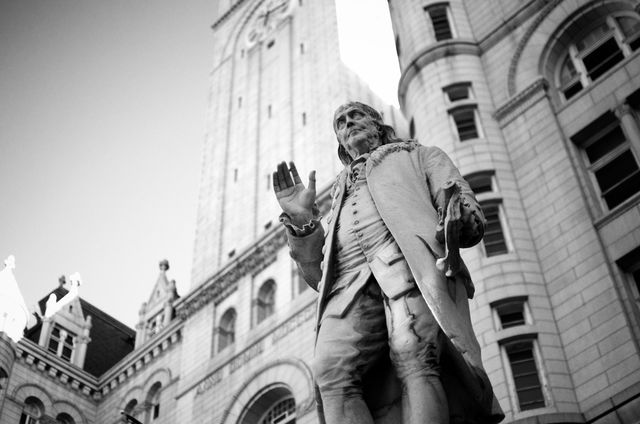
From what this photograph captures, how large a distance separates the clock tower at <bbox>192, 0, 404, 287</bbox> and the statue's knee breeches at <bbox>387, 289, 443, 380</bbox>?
2707cm

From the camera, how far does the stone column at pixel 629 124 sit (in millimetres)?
21875

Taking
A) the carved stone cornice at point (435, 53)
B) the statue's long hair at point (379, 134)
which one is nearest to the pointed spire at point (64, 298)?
the carved stone cornice at point (435, 53)

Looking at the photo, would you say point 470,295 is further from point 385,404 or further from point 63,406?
point 63,406

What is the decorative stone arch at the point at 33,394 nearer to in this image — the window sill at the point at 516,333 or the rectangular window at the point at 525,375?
the window sill at the point at 516,333

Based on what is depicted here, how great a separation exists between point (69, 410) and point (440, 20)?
2186 cm

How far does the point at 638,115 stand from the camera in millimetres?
22672

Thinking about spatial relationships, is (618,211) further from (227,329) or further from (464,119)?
(227,329)

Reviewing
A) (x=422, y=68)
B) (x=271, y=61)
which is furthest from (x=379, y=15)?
(x=422, y=68)

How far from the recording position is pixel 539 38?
1062 inches

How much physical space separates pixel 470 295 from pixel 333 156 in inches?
1154

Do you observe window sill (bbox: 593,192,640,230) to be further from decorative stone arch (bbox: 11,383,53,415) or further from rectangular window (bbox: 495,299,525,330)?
decorative stone arch (bbox: 11,383,53,415)

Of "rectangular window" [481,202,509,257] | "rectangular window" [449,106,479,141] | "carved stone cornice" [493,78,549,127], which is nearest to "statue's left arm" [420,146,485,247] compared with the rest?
"rectangular window" [481,202,509,257]

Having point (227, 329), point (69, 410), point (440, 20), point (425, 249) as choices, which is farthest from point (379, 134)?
point (69, 410)

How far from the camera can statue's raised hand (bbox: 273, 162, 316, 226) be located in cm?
727
